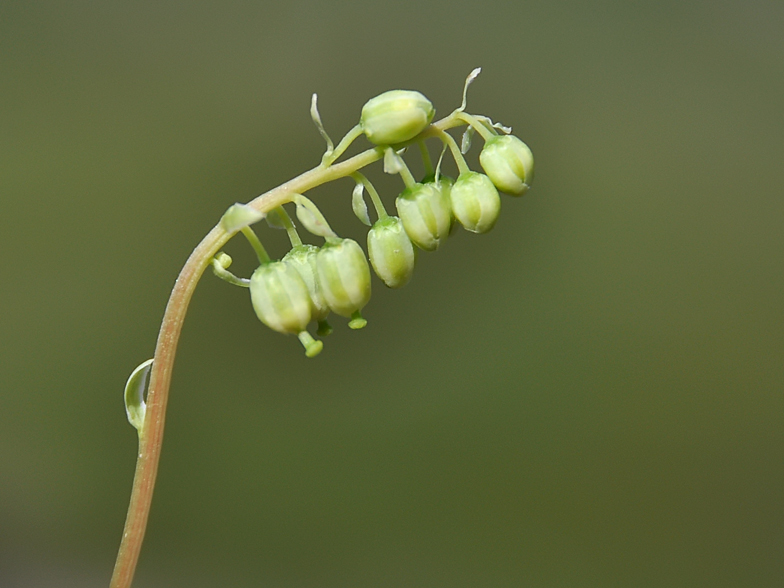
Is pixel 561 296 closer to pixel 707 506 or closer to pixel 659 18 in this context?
pixel 707 506

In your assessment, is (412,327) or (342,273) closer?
(342,273)

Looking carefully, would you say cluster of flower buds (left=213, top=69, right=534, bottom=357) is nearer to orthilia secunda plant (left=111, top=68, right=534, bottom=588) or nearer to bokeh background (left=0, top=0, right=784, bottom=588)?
orthilia secunda plant (left=111, top=68, right=534, bottom=588)

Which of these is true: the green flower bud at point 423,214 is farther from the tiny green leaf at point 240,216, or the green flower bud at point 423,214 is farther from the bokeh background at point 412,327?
the bokeh background at point 412,327

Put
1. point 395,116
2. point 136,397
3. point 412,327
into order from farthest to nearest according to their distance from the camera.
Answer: point 412,327 → point 136,397 → point 395,116

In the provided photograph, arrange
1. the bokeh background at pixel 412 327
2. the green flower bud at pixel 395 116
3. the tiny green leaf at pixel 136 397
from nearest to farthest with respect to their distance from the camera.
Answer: the green flower bud at pixel 395 116, the tiny green leaf at pixel 136 397, the bokeh background at pixel 412 327

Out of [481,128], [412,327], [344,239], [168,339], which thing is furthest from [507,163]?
[412,327]

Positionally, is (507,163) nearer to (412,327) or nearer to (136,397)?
(136,397)

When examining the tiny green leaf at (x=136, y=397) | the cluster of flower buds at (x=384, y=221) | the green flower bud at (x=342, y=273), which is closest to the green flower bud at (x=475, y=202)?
the cluster of flower buds at (x=384, y=221)
